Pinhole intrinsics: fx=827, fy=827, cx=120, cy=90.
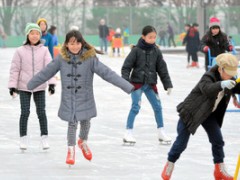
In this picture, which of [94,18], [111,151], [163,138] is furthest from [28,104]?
[94,18]

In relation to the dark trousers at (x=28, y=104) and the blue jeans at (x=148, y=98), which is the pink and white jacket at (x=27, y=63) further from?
the blue jeans at (x=148, y=98)

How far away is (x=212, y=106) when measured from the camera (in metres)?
6.80

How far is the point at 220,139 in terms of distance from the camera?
702 centimetres

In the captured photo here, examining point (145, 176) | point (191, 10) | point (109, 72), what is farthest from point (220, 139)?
point (191, 10)

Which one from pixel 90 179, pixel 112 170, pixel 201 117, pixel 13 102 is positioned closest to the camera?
pixel 201 117

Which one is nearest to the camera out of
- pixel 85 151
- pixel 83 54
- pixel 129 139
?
pixel 83 54

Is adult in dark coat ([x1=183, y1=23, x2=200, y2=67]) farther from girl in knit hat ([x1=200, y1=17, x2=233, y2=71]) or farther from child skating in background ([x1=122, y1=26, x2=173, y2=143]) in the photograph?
child skating in background ([x1=122, y1=26, x2=173, y2=143])

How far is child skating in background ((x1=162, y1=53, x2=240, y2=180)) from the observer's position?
21.9 feet

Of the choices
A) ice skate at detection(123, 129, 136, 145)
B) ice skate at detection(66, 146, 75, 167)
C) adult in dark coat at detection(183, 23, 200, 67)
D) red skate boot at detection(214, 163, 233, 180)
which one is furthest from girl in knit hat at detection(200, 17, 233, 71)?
adult in dark coat at detection(183, 23, 200, 67)

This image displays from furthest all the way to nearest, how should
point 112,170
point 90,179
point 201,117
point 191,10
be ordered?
point 191,10 → point 112,170 → point 90,179 → point 201,117

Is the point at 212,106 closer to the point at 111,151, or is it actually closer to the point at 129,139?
the point at 111,151

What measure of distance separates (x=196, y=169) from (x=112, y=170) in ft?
2.63

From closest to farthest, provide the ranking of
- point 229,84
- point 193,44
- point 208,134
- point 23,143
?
point 229,84
point 208,134
point 23,143
point 193,44

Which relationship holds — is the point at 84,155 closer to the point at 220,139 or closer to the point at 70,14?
the point at 220,139
